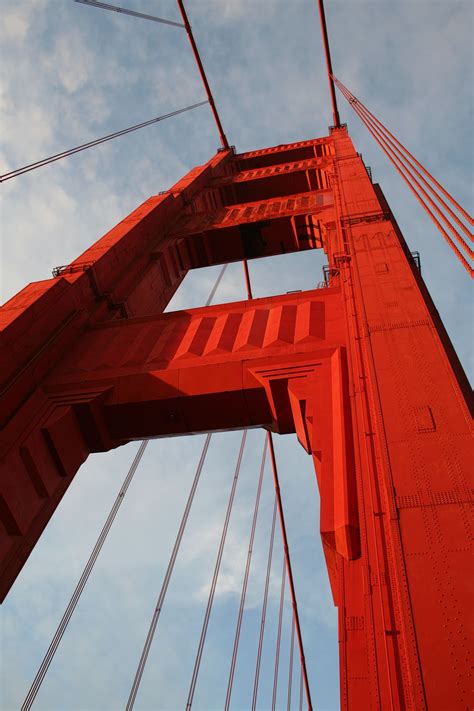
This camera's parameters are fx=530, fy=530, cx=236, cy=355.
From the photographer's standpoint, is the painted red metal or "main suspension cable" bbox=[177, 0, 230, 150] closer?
the painted red metal

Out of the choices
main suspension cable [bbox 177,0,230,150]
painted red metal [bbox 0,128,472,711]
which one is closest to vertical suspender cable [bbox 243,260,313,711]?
painted red metal [bbox 0,128,472,711]

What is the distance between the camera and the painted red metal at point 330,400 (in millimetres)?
4430

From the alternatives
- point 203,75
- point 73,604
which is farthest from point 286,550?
point 203,75

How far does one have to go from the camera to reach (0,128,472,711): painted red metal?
14.5 ft

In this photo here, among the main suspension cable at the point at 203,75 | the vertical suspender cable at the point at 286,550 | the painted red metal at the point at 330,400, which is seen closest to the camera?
the painted red metal at the point at 330,400

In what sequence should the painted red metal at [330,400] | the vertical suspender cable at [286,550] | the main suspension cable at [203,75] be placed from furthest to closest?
1. the main suspension cable at [203,75]
2. the vertical suspender cable at [286,550]
3. the painted red metal at [330,400]

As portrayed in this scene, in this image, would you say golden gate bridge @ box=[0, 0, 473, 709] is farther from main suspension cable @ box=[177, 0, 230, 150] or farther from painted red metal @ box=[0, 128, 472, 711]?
main suspension cable @ box=[177, 0, 230, 150]

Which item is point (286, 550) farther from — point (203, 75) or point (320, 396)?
point (203, 75)

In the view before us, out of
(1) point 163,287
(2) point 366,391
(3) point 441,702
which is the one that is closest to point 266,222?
(1) point 163,287

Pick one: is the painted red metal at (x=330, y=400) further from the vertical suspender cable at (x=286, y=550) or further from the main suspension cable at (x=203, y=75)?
the main suspension cable at (x=203, y=75)

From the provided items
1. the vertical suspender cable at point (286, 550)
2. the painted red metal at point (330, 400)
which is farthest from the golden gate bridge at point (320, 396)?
the vertical suspender cable at point (286, 550)

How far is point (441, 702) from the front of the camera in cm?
364

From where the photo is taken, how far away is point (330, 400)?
303 inches

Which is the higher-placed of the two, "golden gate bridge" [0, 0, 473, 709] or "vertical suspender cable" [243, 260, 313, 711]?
"golden gate bridge" [0, 0, 473, 709]
